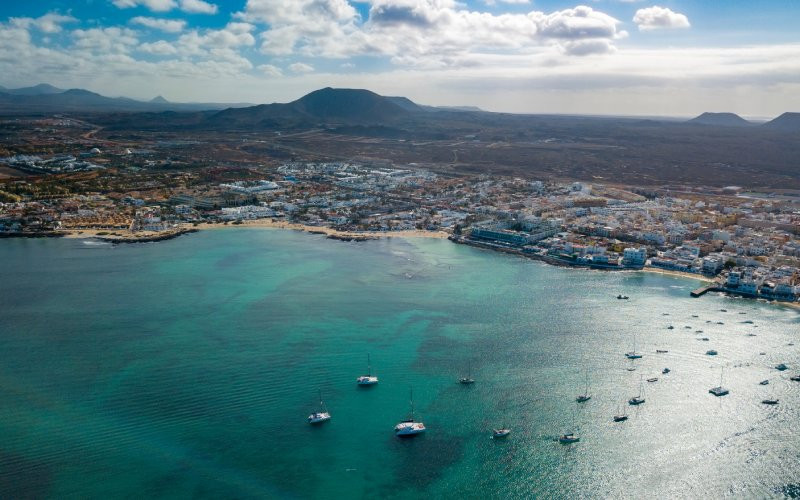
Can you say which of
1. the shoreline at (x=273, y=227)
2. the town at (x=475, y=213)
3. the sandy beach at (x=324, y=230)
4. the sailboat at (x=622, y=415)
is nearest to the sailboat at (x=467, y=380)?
the sailboat at (x=622, y=415)

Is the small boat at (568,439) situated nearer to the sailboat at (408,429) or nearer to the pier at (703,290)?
the sailboat at (408,429)

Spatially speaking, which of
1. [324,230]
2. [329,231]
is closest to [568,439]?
[329,231]

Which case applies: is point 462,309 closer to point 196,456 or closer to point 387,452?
point 387,452

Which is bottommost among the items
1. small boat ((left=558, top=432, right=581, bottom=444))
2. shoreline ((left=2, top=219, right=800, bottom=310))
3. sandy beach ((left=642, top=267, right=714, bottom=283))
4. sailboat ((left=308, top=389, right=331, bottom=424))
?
small boat ((left=558, top=432, right=581, bottom=444))

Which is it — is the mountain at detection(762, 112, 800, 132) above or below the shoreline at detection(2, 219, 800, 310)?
above

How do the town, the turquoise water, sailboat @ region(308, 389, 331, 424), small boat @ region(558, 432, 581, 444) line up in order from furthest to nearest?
the town
sailboat @ region(308, 389, 331, 424)
small boat @ region(558, 432, 581, 444)
the turquoise water

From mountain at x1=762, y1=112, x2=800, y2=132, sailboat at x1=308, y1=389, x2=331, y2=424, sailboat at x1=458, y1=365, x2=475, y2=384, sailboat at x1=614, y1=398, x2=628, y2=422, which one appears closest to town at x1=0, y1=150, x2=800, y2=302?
sailboat at x1=614, y1=398, x2=628, y2=422

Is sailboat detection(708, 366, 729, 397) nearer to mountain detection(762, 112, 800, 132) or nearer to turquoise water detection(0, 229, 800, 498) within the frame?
turquoise water detection(0, 229, 800, 498)

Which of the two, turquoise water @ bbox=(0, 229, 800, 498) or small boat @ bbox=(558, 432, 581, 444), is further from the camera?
small boat @ bbox=(558, 432, 581, 444)
